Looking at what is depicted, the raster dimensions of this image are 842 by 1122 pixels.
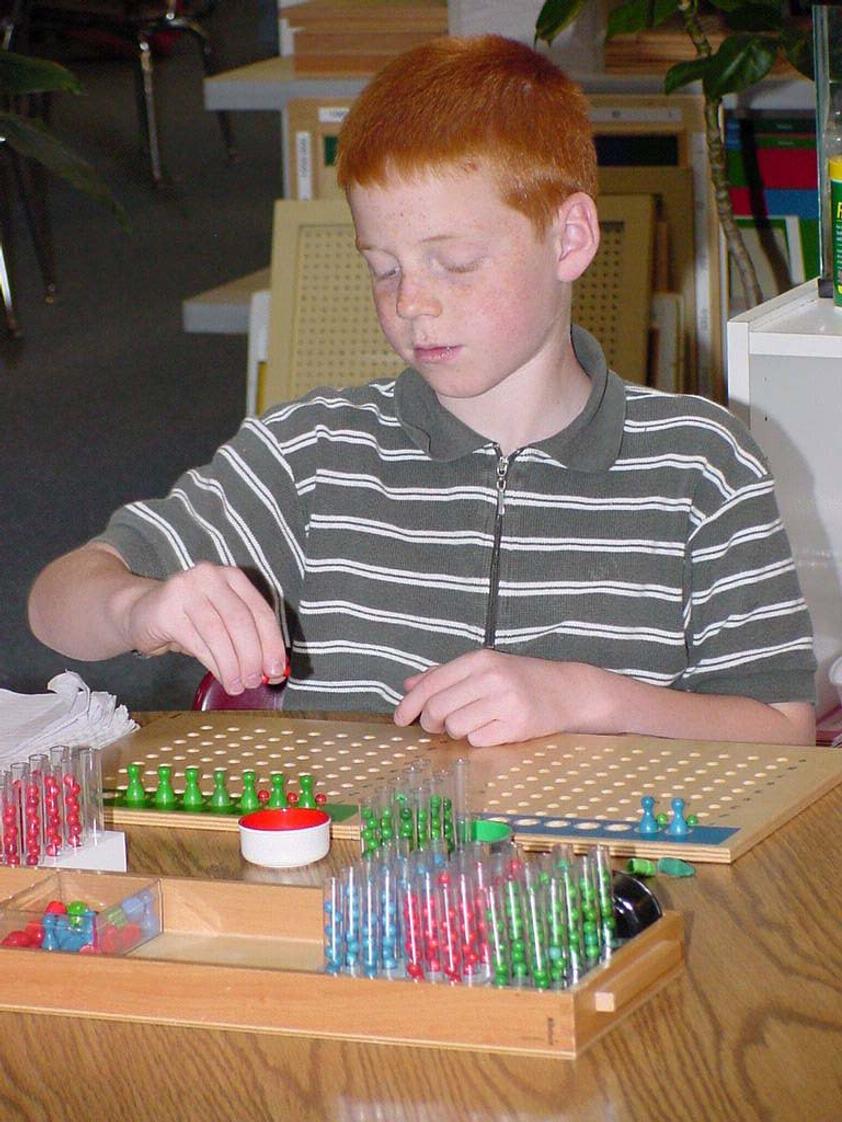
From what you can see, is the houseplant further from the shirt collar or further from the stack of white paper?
the stack of white paper

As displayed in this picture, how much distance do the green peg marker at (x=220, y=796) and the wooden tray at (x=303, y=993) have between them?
0.21 m

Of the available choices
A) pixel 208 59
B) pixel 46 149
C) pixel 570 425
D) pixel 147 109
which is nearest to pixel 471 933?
pixel 570 425

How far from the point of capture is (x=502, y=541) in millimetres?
1545

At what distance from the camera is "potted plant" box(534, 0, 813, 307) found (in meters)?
2.96

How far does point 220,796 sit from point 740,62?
2.12 metres

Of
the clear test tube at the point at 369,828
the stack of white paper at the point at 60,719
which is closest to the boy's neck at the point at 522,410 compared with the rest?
the stack of white paper at the point at 60,719

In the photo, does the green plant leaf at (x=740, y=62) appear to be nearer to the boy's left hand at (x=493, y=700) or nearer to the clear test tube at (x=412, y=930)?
the boy's left hand at (x=493, y=700)

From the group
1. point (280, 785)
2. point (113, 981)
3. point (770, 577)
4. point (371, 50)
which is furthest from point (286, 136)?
point (113, 981)

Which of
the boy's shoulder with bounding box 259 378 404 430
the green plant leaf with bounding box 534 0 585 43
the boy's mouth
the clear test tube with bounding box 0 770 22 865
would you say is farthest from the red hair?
A: the green plant leaf with bounding box 534 0 585 43

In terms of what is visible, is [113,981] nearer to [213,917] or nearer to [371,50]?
[213,917]

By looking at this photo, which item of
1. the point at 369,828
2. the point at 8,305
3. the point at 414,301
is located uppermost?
the point at 414,301

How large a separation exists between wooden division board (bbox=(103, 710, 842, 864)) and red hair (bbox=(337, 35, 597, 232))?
44cm

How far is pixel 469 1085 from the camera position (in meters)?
0.82

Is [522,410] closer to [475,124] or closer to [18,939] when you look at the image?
[475,124]
